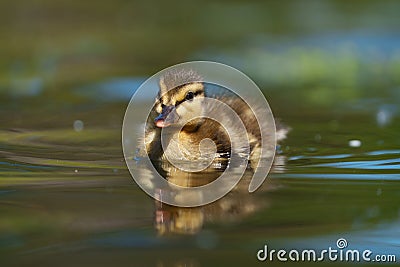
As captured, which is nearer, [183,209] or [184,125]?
[183,209]

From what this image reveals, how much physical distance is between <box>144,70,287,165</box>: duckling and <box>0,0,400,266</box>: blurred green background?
0.23 meters

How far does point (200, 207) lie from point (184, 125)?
1.16m

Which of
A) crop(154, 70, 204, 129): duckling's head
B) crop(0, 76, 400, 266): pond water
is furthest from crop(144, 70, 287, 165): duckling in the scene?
crop(0, 76, 400, 266): pond water

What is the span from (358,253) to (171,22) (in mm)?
7776

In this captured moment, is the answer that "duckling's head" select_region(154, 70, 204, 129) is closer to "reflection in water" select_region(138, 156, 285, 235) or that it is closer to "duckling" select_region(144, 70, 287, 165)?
"duckling" select_region(144, 70, 287, 165)

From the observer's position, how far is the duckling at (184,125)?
5.26m

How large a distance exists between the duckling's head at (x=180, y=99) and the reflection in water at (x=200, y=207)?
0.35 meters

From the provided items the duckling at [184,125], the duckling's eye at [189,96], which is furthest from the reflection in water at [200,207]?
the duckling's eye at [189,96]

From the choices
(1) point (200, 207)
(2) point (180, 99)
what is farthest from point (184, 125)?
(1) point (200, 207)

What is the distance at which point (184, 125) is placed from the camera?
5.39 m

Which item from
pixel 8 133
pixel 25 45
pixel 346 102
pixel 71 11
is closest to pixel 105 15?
pixel 71 11

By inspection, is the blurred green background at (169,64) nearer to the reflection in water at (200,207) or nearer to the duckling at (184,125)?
the reflection in water at (200,207)

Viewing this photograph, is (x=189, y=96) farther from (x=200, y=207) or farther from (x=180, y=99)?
(x=200, y=207)

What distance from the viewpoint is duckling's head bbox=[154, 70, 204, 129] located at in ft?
17.3
